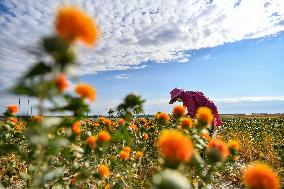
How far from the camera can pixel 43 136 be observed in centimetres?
174

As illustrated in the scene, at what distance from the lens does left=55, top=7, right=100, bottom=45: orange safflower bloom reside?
58.2 inches

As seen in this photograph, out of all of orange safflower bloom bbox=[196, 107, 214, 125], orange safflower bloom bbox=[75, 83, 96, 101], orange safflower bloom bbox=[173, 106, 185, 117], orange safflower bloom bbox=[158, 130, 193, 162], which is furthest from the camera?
orange safflower bloom bbox=[173, 106, 185, 117]

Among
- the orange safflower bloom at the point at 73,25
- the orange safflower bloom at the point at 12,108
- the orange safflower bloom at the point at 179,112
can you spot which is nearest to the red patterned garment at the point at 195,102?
the orange safflower bloom at the point at 179,112

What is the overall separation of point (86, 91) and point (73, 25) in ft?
2.73

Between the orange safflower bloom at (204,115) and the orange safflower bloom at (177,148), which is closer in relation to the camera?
the orange safflower bloom at (177,148)

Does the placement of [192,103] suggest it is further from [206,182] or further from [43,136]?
[43,136]

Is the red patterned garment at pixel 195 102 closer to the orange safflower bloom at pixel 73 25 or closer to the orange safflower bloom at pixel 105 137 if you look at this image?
the orange safflower bloom at pixel 105 137

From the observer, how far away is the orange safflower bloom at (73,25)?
1479mm

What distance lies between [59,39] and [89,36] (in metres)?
0.13

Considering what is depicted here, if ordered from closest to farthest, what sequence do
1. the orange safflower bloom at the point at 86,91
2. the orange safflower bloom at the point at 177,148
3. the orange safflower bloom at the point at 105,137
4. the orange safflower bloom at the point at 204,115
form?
the orange safflower bloom at the point at 177,148 < the orange safflower bloom at the point at 86,91 < the orange safflower bloom at the point at 204,115 < the orange safflower bloom at the point at 105,137

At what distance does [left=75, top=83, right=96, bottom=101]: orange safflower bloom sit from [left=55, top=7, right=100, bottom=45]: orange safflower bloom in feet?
2.45

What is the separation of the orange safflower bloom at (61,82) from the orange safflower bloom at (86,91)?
0.49 meters

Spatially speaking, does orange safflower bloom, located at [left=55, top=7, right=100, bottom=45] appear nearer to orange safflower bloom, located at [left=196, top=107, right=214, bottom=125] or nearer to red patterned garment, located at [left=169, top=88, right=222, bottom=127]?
orange safflower bloom, located at [left=196, top=107, right=214, bottom=125]

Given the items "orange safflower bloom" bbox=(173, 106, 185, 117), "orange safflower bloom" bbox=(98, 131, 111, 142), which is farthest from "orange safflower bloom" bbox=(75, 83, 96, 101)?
"orange safflower bloom" bbox=(173, 106, 185, 117)
